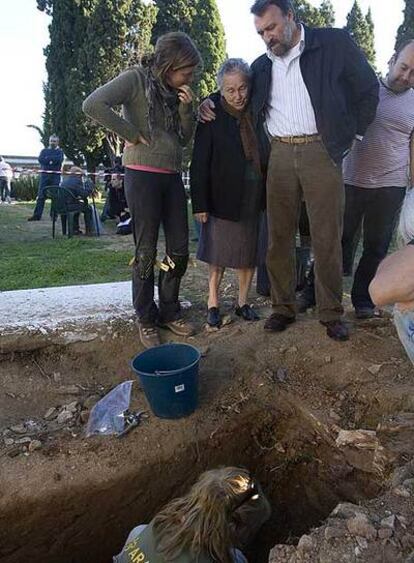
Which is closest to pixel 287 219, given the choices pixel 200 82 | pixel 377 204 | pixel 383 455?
pixel 377 204

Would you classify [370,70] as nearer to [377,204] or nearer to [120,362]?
[377,204]

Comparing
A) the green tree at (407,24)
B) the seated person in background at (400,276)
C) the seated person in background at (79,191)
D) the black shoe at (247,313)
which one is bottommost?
the black shoe at (247,313)

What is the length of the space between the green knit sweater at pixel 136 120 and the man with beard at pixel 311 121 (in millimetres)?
282

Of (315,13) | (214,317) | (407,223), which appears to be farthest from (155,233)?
(315,13)

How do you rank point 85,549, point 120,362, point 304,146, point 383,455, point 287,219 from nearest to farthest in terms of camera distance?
point 383,455 → point 85,549 → point 304,146 → point 287,219 → point 120,362

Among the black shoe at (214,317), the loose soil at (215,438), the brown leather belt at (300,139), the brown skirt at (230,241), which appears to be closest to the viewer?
the loose soil at (215,438)

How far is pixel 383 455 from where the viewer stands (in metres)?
2.51

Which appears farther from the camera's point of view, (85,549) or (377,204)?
(377,204)

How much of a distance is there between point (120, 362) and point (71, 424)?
57 centimetres

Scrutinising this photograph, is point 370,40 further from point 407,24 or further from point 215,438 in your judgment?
point 215,438

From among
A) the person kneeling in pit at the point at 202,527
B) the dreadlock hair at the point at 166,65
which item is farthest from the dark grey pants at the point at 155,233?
the person kneeling in pit at the point at 202,527

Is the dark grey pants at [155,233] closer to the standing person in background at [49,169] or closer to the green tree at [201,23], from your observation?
the standing person in background at [49,169]

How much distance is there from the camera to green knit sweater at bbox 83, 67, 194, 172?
2908 millimetres

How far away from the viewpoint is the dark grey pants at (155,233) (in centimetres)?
308
